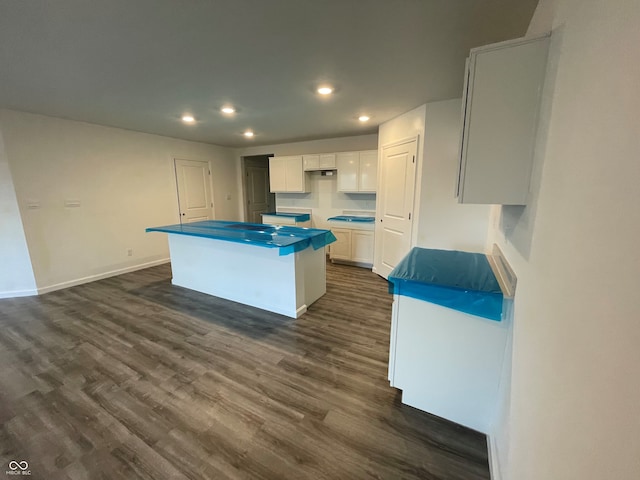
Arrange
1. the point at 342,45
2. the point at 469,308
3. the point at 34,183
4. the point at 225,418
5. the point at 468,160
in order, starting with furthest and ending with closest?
the point at 34,183
the point at 342,45
the point at 225,418
the point at 469,308
the point at 468,160

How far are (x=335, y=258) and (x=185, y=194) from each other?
3.43m

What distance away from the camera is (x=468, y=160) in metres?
1.27

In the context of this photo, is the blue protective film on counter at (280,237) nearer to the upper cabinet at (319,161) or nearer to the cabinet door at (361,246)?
the cabinet door at (361,246)

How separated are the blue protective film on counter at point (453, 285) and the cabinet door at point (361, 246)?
8.69ft

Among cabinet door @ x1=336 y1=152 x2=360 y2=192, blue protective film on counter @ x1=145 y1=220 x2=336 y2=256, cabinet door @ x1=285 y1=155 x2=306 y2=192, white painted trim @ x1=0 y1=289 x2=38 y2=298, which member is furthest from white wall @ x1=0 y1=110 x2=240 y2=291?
cabinet door @ x1=336 y1=152 x2=360 y2=192

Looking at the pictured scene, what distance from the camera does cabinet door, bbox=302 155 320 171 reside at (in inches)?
196

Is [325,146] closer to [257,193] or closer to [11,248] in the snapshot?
[257,193]

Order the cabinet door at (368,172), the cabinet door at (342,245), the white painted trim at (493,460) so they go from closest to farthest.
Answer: the white painted trim at (493,460) < the cabinet door at (368,172) < the cabinet door at (342,245)

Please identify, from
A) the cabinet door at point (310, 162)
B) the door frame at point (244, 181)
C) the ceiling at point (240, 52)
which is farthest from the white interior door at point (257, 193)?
the ceiling at point (240, 52)

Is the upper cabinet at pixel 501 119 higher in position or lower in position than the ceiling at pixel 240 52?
lower

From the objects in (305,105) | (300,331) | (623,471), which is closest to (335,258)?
(300,331)

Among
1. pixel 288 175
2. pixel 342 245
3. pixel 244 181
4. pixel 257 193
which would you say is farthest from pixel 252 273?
pixel 257 193

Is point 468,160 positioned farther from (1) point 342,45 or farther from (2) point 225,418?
(2) point 225,418

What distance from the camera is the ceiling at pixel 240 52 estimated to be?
1397 millimetres
